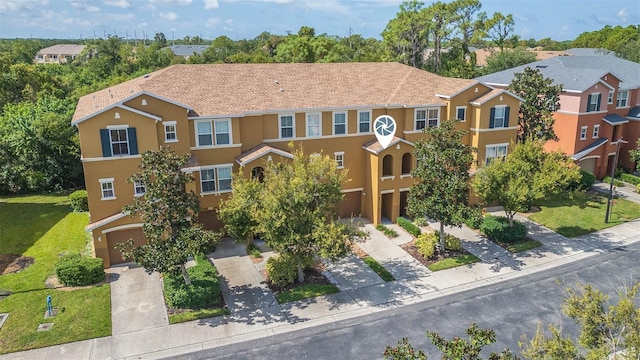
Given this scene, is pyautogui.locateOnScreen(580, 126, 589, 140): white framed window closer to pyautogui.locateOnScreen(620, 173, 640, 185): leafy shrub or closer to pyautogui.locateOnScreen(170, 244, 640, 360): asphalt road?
pyautogui.locateOnScreen(620, 173, 640, 185): leafy shrub

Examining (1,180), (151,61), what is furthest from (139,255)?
(151,61)

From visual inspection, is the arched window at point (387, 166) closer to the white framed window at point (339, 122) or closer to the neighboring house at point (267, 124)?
the neighboring house at point (267, 124)

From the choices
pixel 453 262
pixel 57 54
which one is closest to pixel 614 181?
pixel 453 262

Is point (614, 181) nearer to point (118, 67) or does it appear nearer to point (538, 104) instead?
point (538, 104)

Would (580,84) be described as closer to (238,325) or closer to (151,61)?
(238,325)

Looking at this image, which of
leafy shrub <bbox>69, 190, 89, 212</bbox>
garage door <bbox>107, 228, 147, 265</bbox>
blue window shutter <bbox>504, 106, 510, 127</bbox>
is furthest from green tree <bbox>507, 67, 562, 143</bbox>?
leafy shrub <bbox>69, 190, 89, 212</bbox>

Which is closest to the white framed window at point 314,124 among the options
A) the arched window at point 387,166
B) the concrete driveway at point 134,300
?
the arched window at point 387,166
